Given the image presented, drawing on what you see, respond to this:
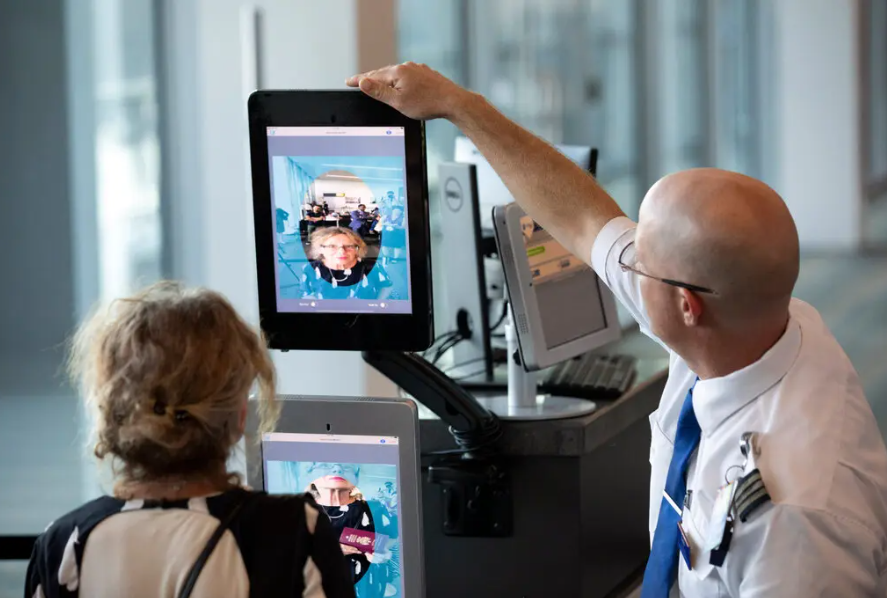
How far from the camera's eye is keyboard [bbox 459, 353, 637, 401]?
2.36m

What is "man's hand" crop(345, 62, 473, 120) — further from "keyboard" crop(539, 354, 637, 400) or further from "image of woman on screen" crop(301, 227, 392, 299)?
"keyboard" crop(539, 354, 637, 400)

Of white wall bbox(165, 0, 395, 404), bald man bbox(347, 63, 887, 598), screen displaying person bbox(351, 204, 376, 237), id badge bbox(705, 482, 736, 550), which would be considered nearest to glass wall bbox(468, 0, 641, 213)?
white wall bbox(165, 0, 395, 404)

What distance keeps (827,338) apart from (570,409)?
732mm

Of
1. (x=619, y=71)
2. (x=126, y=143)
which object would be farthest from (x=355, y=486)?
(x=619, y=71)

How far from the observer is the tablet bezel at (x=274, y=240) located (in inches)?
69.1

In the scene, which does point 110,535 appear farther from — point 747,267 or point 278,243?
point 747,267

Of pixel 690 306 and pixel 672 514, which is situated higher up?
pixel 690 306

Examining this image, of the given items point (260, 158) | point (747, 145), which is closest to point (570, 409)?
point (260, 158)

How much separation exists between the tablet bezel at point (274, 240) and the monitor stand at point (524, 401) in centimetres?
45

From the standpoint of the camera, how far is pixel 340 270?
1821mm

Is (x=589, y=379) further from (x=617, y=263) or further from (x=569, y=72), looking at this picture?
(x=569, y=72)

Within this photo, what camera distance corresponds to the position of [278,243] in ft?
6.01

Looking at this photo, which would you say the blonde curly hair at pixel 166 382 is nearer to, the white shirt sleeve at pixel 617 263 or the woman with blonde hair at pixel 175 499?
the woman with blonde hair at pixel 175 499

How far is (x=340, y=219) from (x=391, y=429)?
0.33 m
